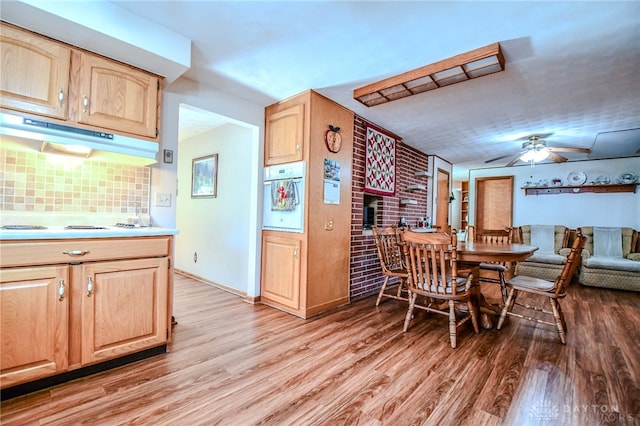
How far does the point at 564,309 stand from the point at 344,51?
3.72 m

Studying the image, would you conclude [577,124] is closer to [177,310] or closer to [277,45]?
[277,45]

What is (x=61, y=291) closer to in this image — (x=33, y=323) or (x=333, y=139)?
(x=33, y=323)

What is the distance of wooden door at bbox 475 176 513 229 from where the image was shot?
6445 millimetres

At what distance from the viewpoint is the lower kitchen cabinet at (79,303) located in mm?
1494

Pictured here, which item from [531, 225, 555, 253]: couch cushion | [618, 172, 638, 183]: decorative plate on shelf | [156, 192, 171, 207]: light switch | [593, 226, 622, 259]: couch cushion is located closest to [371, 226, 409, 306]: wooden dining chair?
[156, 192, 171, 207]: light switch

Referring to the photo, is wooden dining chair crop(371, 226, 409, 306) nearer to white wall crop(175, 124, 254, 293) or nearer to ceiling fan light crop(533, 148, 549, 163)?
white wall crop(175, 124, 254, 293)

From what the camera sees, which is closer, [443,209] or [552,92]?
[552,92]

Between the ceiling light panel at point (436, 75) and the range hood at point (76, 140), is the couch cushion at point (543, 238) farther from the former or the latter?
the range hood at point (76, 140)

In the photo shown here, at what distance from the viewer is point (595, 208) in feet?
18.0

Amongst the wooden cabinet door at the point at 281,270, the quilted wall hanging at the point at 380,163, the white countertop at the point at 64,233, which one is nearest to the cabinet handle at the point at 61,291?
the white countertop at the point at 64,233

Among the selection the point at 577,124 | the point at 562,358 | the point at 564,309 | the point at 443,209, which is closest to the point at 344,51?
the point at 562,358

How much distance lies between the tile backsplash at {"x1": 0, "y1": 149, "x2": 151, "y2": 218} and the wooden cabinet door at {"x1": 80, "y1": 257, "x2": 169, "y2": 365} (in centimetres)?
64

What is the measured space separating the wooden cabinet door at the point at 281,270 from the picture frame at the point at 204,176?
4.75ft

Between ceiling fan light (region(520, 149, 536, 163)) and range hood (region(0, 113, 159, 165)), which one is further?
ceiling fan light (region(520, 149, 536, 163))
